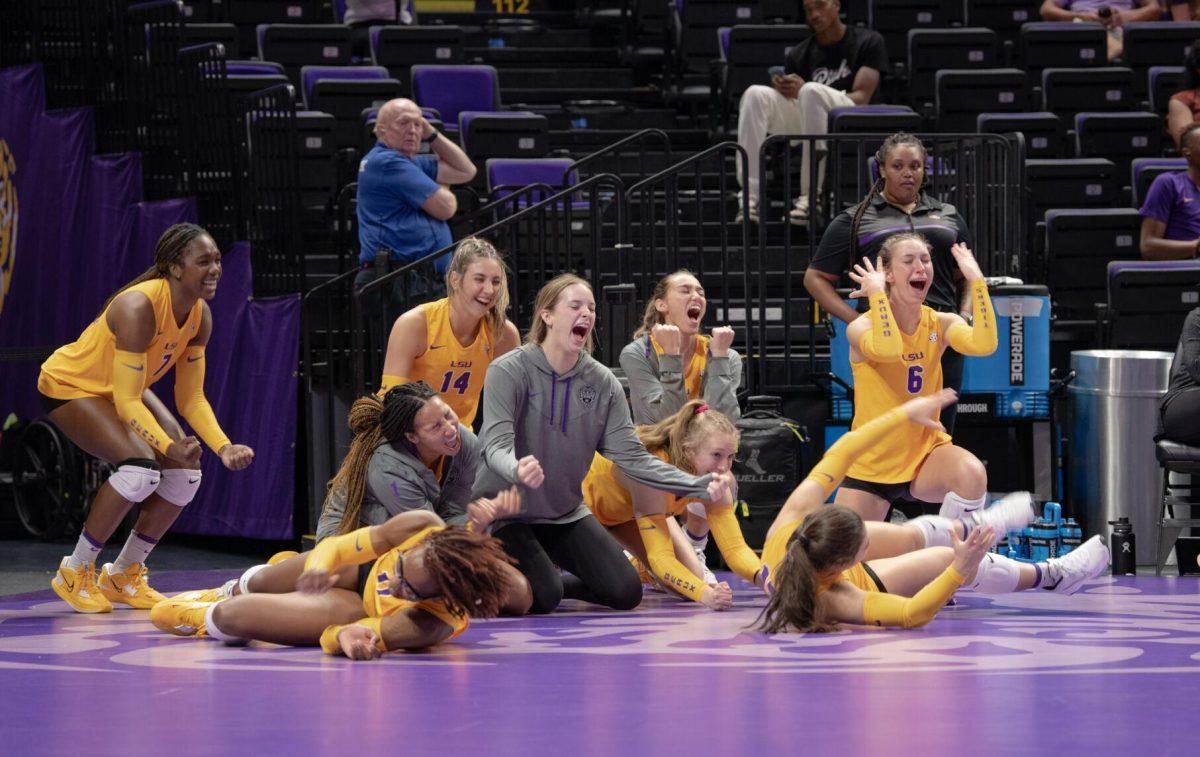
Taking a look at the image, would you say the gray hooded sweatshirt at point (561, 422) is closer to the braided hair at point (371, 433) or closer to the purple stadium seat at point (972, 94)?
the braided hair at point (371, 433)

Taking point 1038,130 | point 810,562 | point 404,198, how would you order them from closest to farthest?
1. point 810,562
2. point 404,198
3. point 1038,130

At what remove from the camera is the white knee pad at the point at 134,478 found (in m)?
6.32

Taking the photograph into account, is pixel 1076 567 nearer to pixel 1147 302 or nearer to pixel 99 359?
pixel 1147 302

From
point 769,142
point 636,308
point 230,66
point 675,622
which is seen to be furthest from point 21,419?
point 675,622

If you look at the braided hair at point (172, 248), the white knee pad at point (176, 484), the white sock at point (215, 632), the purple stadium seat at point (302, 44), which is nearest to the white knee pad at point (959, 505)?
the white sock at point (215, 632)

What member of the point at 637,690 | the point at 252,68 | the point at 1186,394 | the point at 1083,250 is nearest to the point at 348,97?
the point at 252,68

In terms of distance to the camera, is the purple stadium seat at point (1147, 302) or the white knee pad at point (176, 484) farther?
the purple stadium seat at point (1147, 302)

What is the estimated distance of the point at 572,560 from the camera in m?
6.16

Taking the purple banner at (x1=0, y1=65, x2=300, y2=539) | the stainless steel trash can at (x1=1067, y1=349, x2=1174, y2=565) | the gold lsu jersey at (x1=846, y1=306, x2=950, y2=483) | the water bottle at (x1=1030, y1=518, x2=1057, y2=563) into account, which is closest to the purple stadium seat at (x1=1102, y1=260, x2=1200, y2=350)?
the stainless steel trash can at (x1=1067, y1=349, x2=1174, y2=565)

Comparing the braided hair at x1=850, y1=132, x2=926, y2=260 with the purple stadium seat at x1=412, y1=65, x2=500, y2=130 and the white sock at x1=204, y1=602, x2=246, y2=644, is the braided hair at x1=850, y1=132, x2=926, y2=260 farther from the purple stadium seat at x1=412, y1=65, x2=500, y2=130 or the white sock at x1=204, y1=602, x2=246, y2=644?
the purple stadium seat at x1=412, y1=65, x2=500, y2=130

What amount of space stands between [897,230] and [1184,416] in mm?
1426

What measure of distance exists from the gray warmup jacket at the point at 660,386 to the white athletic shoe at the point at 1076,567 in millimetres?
1342

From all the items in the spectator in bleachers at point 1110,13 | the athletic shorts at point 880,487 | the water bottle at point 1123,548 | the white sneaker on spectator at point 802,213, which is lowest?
the water bottle at point 1123,548

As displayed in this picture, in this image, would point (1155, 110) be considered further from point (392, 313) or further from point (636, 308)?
point (392, 313)
